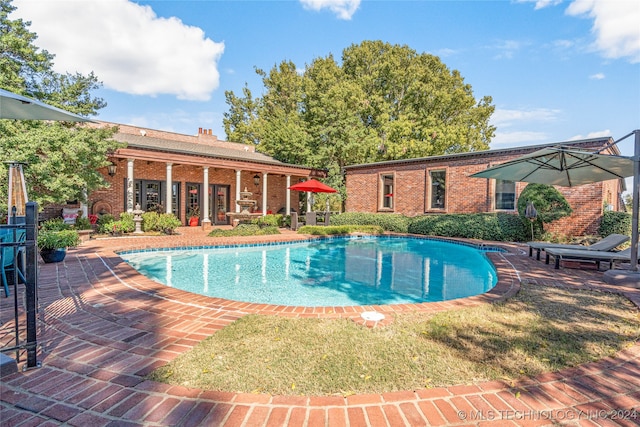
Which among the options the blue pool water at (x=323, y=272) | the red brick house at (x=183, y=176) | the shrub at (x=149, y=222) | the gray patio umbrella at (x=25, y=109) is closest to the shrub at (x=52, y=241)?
the blue pool water at (x=323, y=272)

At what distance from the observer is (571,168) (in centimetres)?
682

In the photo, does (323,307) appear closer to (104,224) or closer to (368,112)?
(104,224)

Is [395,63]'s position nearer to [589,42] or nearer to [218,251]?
[589,42]

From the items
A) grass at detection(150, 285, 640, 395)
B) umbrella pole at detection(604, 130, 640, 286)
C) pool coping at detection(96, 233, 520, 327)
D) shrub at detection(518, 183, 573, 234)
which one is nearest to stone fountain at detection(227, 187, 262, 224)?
pool coping at detection(96, 233, 520, 327)

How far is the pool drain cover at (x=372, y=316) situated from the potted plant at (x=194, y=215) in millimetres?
14467

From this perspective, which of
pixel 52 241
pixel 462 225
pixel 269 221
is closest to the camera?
pixel 52 241

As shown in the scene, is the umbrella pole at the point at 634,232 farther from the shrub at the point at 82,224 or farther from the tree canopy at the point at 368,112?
the tree canopy at the point at 368,112

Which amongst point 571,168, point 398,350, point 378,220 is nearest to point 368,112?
point 378,220

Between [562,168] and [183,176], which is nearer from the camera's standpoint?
[562,168]

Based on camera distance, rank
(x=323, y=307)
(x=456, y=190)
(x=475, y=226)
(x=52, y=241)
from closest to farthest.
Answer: (x=323, y=307) < (x=52, y=241) < (x=475, y=226) < (x=456, y=190)

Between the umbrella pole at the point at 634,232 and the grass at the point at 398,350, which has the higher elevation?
the umbrella pole at the point at 634,232

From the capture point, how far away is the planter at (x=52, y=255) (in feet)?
19.1

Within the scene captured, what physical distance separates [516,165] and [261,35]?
1360cm

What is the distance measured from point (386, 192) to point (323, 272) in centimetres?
1111
